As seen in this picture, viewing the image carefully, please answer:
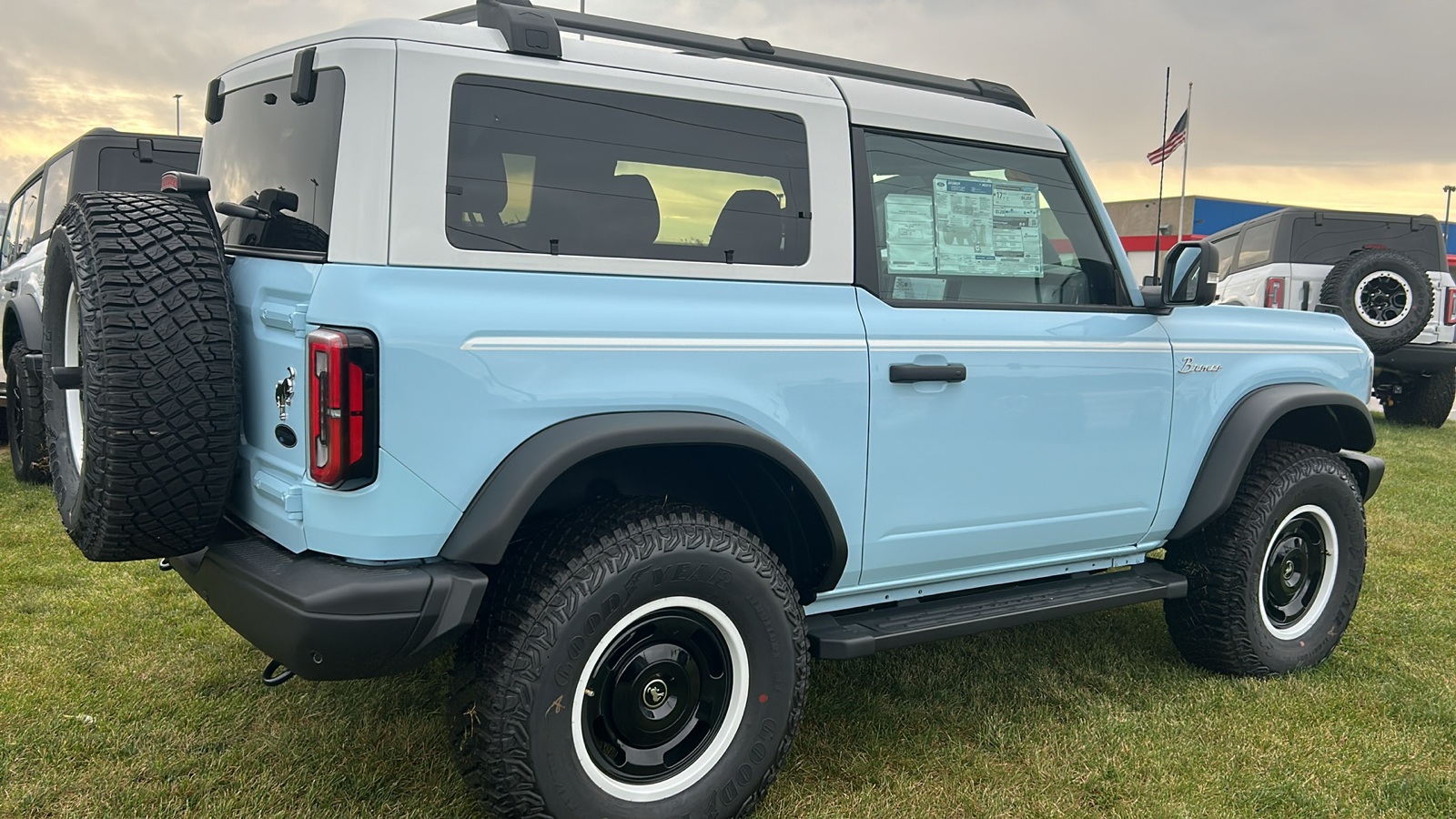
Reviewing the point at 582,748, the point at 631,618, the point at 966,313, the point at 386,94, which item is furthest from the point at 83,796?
the point at 966,313

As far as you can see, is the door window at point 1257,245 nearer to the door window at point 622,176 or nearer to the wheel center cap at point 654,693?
the door window at point 622,176

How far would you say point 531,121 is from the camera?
8.35 feet

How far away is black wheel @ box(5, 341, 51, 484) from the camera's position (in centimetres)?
579

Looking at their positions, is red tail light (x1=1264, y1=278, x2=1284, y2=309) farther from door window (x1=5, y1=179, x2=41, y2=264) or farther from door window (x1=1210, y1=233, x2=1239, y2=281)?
door window (x1=5, y1=179, x2=41, y2=264)

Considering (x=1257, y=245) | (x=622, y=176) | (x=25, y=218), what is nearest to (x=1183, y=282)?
(x=622, y=176)

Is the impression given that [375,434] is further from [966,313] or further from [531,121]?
[966,313]

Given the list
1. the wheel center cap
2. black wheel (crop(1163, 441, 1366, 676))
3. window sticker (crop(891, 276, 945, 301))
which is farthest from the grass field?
window sticker (crop(891, 276, 945, 301))

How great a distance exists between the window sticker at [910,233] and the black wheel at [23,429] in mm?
4743

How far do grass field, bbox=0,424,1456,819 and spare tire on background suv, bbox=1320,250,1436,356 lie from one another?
616cm

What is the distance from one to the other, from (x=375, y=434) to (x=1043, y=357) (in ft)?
6.66

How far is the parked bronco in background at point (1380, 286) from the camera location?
385 inches

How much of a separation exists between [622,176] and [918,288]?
1019 millimetres

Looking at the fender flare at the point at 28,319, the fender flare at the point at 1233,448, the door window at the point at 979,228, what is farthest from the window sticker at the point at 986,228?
the fender flare at the point at 28,319

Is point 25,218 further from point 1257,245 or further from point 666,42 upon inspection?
point 1257,245
